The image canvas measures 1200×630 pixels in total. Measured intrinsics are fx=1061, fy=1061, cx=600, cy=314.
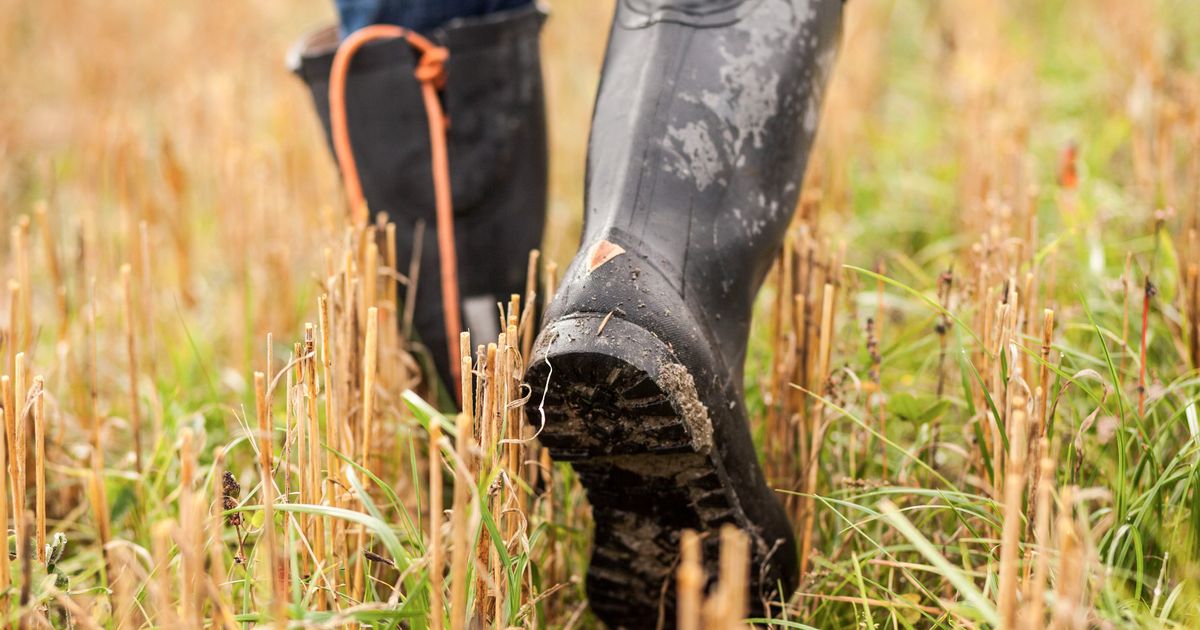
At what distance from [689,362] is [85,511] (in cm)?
85

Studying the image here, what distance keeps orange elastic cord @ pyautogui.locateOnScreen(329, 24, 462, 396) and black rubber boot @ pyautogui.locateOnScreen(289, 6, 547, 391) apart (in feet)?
0.03

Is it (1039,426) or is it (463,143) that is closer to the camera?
(1039,426)

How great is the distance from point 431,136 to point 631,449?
0.64 m

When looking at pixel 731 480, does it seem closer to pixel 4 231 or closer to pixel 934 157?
pixel 934 157

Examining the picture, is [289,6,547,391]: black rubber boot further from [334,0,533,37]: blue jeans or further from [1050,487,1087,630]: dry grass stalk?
[1050,487,1087,630]: dry grass stalk

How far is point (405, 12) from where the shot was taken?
1388 mm

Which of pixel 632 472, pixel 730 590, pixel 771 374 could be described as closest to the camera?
pixel 730 590

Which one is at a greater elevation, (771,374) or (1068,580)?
(771,374)

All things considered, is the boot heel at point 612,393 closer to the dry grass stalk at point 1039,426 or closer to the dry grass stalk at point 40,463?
the dry grass stalk at point 1039,426

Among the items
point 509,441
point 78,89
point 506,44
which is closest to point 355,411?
point 509,441

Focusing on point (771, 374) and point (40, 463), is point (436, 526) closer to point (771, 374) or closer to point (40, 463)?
point (40, 463)

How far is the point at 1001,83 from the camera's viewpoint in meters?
2.29

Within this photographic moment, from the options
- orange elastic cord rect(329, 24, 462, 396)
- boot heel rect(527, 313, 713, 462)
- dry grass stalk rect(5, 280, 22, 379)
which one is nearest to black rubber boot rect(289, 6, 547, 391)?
orange elastic cord rect(329, 24, 462, 396)

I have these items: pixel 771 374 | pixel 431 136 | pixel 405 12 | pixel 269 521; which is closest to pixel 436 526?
pixel 269 521
